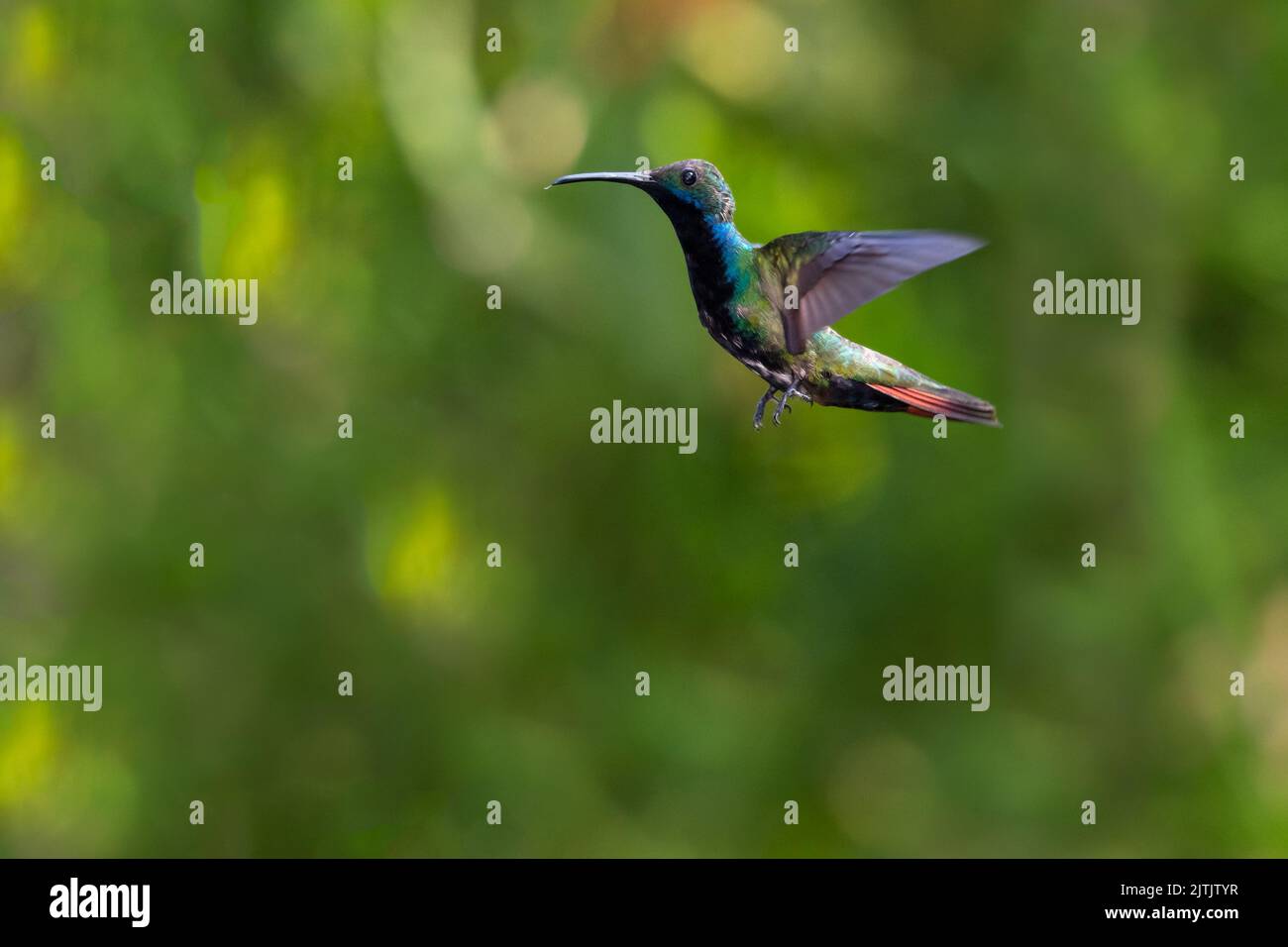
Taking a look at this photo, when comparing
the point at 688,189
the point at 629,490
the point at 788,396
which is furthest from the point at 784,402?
the point at 629,490

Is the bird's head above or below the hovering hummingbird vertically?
above

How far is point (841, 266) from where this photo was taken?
1.93ft

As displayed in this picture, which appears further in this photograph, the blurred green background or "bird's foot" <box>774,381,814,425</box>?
the blurred green background

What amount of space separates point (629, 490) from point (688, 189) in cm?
160

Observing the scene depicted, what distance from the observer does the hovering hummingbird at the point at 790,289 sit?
55 centimetres

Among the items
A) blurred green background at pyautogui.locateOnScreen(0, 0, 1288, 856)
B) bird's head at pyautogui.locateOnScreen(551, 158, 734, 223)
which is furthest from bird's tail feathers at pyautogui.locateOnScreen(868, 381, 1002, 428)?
blurred green background at pyautogui.locateOnScreen(0, 0, 1288, 856)

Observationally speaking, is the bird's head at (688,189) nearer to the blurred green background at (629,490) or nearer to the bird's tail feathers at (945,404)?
the bird's tail feathers at (945,404)

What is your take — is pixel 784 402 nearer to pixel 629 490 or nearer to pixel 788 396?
pixel 788 396

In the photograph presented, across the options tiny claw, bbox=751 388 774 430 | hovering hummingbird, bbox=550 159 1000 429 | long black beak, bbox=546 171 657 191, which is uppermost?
long black beak, bbox=546 171 657 191

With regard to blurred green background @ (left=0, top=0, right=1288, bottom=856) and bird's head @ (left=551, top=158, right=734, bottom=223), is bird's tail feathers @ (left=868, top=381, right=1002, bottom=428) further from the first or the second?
blurred green background @ (left=0, top=0, right=1288, bottom=856)

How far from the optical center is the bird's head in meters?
0.59

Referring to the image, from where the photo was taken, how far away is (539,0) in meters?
1.92

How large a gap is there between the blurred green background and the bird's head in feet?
4.35

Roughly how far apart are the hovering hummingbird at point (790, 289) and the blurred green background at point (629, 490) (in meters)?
1.31
